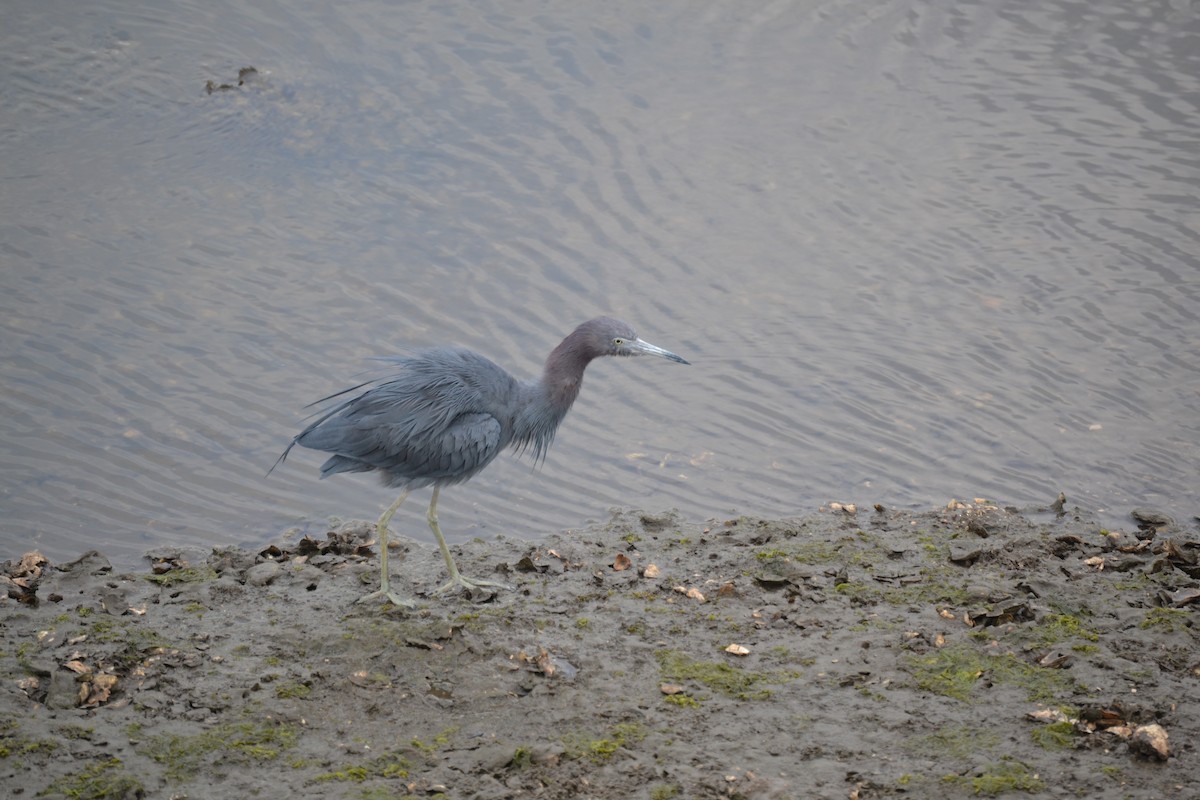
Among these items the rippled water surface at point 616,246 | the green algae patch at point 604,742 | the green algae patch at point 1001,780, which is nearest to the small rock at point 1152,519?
the rippled water surface at point 616,246

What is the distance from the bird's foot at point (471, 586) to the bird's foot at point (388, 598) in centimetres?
25

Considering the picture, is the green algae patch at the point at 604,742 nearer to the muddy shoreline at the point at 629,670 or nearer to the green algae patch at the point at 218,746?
the muddy shoreline at the point at 629,670

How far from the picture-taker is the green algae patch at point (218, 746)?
426 centimetres

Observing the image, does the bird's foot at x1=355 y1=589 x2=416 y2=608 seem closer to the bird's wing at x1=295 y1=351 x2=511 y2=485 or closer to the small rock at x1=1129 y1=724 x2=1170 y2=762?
the bird's wing at x1=295 y1=351 x2=511 y2=485

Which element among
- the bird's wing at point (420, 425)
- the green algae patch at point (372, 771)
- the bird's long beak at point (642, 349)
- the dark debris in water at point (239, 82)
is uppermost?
the dark debris in water at point (239, 82)

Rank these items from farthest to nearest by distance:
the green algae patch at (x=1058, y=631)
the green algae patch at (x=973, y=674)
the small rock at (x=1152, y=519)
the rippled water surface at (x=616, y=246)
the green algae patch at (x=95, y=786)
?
the rippled water surface at (x=616, y=246) < the small rock at (x=1152, y=519) < the green algae patch at (x=1058, y=631) < the green algae patch at (x=973, y=674) < the green algae patch at (x=95, y=786)

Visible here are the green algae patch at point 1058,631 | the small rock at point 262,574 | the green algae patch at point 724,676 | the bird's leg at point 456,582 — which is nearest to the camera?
the green algae patch at point 724,676

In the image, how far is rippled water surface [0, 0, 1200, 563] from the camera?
7805 millimetres

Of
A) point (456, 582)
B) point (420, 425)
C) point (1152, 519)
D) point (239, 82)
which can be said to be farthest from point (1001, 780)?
point (239, 82)

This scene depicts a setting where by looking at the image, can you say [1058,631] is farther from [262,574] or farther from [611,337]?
[262,574]

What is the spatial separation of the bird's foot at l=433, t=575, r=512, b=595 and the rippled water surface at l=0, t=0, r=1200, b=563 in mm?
1057

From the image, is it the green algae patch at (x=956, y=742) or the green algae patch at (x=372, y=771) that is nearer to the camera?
the green algae patch at (x=372, y=771)

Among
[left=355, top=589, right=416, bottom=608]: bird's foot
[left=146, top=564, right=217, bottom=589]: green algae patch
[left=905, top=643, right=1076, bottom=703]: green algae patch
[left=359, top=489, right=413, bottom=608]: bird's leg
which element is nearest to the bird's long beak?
[left=359, top=489, right=413, bottom=608]: bird's leg

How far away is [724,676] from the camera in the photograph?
496 cm
